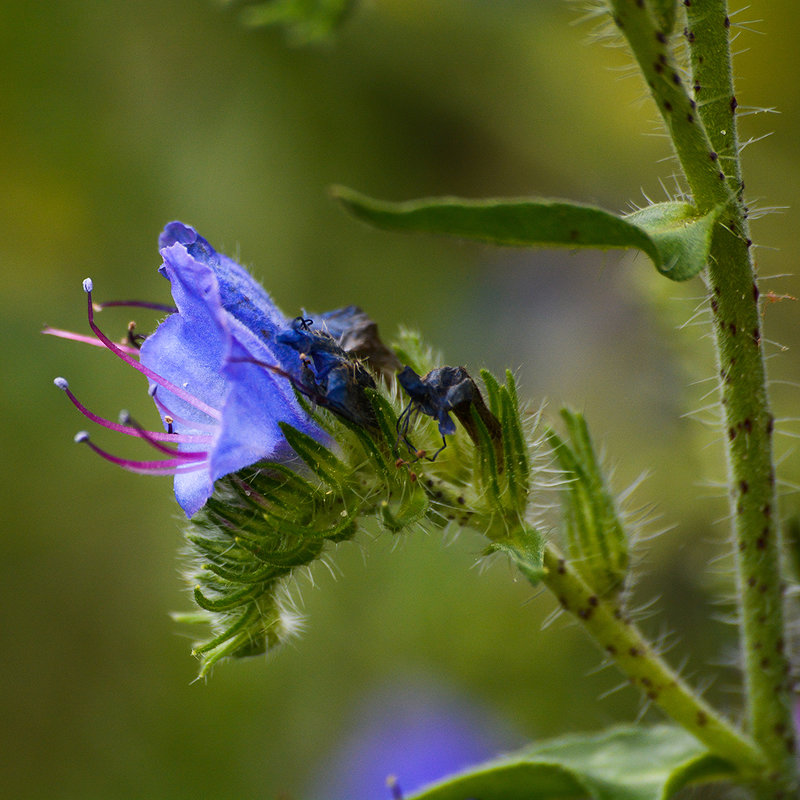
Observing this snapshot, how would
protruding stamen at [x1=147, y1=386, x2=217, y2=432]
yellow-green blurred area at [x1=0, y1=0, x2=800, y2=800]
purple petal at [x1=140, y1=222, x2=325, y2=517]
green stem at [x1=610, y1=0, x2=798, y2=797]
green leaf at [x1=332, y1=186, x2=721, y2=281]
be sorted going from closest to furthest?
green leaf at [x1=332, y1=186, x2=721, y2=281]
green stem at [x1=610, y1=0, x2=798, y2=797]
purple petal at [x1=140, y1=222, x2=325, y2=517]
protruding stamen at [x1=147, y1=386, x2=217, y2=432]
yellow-green blurred area at [x1=0, y1=0, x2=800, y2=800]

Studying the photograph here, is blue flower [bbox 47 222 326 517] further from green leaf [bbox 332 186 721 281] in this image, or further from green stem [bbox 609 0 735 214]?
green stem [bbox 609 0 735 214]

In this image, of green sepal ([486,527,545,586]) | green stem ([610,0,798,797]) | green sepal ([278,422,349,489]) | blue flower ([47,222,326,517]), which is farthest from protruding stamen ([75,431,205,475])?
green stem ([610,0,798,797])

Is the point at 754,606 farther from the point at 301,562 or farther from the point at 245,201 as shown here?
the point at 245,201

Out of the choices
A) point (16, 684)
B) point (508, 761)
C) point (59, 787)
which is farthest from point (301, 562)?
point (16, 684)

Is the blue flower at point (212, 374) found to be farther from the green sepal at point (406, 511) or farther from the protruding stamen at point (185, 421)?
the green sepal at point (406, 511)

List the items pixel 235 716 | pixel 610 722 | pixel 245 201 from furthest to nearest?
pixel 245 201, pixel 235 716, pixel 610 722
